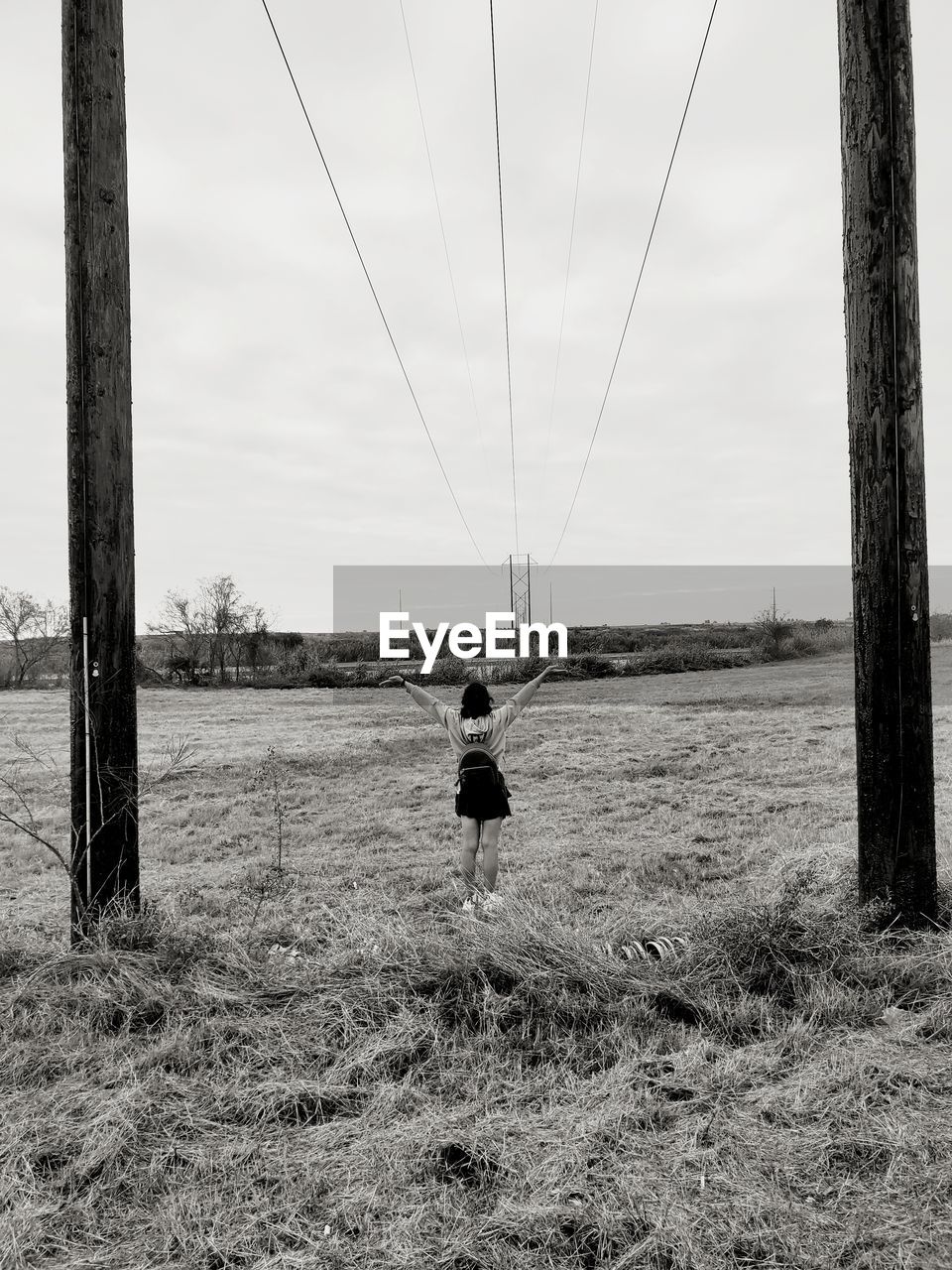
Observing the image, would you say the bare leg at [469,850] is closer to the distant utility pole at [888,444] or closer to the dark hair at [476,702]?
the dark hair at [476,702]

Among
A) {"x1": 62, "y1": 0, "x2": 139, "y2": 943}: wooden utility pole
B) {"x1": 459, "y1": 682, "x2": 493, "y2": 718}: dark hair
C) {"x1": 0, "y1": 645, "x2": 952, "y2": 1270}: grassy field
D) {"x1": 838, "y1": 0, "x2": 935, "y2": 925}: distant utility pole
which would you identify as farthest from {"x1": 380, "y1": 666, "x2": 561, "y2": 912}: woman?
{"x1": 838, "y1": 0, "x2": 935, "y2": 925}: distant utility pole

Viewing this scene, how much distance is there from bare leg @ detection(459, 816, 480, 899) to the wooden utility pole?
253cm

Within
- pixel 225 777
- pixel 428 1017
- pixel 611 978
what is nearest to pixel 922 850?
pixel 611 978

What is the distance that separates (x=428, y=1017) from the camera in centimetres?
359

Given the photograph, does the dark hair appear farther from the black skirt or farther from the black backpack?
the black skirt

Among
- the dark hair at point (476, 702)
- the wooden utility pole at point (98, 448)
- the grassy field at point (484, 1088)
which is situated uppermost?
the wooden utility pole at point (98, 448)

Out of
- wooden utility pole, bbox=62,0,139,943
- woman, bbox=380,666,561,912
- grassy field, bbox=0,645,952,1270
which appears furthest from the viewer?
woman, bbox=380,666,561,912

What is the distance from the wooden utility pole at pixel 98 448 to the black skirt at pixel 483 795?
7.99ft

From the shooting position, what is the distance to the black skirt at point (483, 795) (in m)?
6.11

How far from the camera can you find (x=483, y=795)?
20.2ft

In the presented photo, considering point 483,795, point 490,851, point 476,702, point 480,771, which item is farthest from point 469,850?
point 476,702

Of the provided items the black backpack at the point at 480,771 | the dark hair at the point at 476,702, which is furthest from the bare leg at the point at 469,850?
the dark hair at the point at 476,702

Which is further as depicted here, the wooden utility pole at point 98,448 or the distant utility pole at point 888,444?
the distant utility pole at point 888,444

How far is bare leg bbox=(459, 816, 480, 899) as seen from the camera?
619 centimetres
